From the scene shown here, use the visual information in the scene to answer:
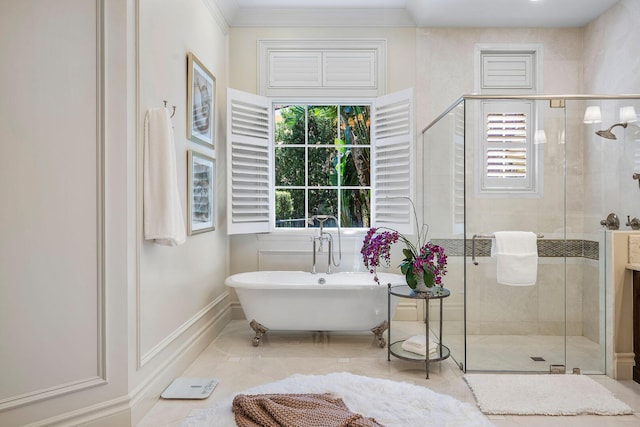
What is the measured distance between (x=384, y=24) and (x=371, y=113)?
2.91 ft

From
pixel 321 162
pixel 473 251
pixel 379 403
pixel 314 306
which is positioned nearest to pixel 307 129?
pixel 321 162

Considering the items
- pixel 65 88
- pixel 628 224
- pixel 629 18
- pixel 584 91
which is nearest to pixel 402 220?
pixel 628 224

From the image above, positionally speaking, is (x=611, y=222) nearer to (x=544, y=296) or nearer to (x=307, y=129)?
(x=544, y=296)

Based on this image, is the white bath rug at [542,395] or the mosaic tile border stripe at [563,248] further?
the mosaic tile border stripe at [563,248]

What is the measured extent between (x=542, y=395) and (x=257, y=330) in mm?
2063

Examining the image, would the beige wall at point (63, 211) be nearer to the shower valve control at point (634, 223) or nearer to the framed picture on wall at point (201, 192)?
the framed picture on wall at point (201, 192)

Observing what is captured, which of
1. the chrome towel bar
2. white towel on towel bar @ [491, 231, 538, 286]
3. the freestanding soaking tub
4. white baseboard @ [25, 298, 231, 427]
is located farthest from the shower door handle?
white baseboard @ [25, 298, 231, 427]

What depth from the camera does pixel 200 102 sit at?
3467 mm

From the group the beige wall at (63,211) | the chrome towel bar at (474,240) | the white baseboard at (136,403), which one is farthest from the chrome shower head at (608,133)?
the white baseboard at (136,403)

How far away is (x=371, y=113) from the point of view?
4445 millimetres

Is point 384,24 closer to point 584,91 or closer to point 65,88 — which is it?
point 584,91

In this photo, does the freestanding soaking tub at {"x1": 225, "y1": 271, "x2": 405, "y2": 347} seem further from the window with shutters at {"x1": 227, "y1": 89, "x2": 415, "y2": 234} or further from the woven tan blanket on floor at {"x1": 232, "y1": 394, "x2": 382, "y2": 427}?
the woven tan blanket on floor at {"x1": 232, "y1": 394, "x2": 382, "y2": 427}

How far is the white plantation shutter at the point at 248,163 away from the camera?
402 centimetres

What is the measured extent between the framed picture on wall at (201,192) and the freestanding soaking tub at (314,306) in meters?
0.55
